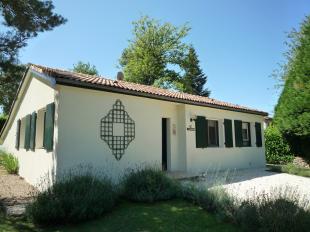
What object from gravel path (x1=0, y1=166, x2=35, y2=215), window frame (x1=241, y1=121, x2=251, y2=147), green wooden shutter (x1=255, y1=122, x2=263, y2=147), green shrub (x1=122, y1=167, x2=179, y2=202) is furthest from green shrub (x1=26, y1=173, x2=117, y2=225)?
green wooden shutter (x1=255, y1=122, x2=263, y2=147)

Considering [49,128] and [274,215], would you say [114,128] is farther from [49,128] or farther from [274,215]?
[274,215]

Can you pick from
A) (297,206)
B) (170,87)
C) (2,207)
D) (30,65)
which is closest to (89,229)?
(2,207)

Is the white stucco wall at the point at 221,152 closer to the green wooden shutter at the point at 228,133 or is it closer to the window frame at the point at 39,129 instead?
the green wooden shutter at the point at 228,133

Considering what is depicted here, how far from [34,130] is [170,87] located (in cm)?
2671

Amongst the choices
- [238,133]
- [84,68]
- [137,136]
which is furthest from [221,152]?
[84,68]

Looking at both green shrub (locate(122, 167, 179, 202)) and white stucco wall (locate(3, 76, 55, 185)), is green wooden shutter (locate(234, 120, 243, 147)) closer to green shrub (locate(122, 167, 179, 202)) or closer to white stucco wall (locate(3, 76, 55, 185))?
green shrub (locate(122, 167, 179, 202))

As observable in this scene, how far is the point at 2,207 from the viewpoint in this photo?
266 inches

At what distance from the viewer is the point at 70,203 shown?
5781 millimetres

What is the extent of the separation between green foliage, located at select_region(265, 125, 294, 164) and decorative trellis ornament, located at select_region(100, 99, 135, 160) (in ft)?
43.4

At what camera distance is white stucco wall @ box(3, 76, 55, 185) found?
8.97 m

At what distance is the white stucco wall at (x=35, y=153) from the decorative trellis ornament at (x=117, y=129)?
6.14 feet

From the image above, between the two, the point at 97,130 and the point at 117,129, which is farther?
the point at 117,129

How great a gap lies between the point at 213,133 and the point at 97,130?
711 cm

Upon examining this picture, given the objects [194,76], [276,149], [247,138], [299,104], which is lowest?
[276,149]
